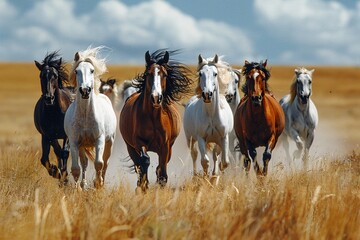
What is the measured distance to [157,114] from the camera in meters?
10.8

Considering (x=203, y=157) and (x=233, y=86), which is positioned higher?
A: (x=233, y=86)

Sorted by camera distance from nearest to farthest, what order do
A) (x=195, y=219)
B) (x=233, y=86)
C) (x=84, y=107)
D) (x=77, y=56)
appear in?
(x=195, y=219) → (x=84, y=107) → (x=77, y=56) → (x=233, y=86)

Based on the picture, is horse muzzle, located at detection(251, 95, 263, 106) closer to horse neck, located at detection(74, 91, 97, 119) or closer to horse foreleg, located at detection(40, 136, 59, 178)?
horse neck, located at detection(74, 91, 97, 119)

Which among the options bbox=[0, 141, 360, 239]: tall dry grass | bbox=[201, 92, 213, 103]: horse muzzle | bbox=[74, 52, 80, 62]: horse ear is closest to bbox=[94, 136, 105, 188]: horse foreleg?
bbox=[74, 52, 80, 62]: horse ear

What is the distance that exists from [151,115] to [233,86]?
4920 millimetres

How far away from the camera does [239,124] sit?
42.9 ft

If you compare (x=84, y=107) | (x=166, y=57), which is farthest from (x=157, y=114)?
(x=84, y=107)

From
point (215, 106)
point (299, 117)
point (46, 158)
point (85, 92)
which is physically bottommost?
point (46, 158)

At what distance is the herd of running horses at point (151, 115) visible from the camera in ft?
35.0

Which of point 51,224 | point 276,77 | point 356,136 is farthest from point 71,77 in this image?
point 276,77

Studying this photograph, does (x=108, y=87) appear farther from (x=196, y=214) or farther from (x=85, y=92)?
(x=196, y=214)

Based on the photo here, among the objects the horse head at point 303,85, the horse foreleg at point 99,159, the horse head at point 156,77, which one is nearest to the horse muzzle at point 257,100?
the horse head at point 156,77

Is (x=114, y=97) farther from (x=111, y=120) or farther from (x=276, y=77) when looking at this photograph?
(x=276, y=77)

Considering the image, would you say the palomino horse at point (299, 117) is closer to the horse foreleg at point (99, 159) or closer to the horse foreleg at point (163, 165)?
the horse foreleg at point (163, 165)
